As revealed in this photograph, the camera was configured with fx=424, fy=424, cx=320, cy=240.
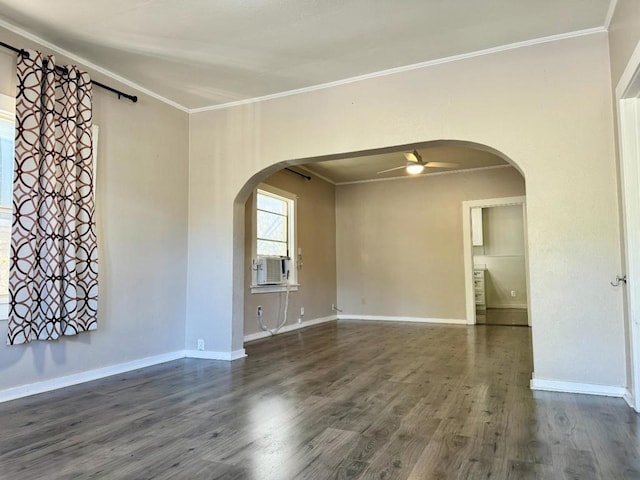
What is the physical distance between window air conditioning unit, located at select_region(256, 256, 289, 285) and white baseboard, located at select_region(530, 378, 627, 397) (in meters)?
→ 3.62

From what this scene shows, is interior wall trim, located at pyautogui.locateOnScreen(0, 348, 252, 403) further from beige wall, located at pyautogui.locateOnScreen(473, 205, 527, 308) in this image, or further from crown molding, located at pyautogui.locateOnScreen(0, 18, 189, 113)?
beige wall, located at pyautogui.locateOnScreen(473, 205, 527, 308)

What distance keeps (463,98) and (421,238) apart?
13.9 ft

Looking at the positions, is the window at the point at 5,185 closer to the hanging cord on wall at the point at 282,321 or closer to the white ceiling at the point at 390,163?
the hanging cord on wall at the point at 282,321

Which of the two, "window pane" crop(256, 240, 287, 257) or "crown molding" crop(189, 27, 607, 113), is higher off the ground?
"crown molding" crop(189, 27, 607, 113)

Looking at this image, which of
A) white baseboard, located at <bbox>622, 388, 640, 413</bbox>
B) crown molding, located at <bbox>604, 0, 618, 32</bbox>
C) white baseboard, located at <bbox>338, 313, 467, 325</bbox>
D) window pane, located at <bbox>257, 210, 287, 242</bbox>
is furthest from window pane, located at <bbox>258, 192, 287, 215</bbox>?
white baseboard, located at <bbox>622, 388, 640, 413</bbox>

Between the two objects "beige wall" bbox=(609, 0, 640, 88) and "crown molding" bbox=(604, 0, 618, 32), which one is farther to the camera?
"crown molding" bbox=(604, 0, 618, 32)

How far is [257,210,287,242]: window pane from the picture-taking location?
627cm

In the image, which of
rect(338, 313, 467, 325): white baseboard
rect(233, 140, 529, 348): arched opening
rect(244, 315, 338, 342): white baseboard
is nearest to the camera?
rect(244, 315, 338, 342): white baseboard

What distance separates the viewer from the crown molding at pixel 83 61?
3104 millimetres

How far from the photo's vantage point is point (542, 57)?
337 cm

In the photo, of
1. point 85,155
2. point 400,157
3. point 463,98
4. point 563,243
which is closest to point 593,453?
point 563,243

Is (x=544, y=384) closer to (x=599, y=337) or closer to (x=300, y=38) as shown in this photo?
(x=599, y=337)

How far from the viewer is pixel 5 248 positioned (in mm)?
3078

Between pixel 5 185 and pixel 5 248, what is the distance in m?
0.46
